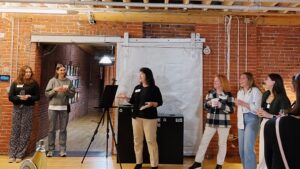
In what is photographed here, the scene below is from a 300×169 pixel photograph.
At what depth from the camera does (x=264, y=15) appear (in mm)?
6203

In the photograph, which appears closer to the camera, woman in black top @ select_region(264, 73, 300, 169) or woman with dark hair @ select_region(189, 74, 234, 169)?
woman in black top @ select_region(264, 73, 300, 169)

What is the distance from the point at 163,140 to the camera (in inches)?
215

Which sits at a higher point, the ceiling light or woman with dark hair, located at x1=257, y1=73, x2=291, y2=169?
the ceiling light

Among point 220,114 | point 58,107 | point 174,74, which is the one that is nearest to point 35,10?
point 58,107

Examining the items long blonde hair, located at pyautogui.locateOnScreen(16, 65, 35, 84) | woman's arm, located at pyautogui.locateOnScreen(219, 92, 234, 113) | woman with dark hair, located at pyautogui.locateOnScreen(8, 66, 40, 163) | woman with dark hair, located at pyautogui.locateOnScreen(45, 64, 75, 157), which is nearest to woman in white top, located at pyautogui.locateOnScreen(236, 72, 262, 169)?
woman's arm, located at pyautogui.locateOnScreen(219, 92, 234, 113)

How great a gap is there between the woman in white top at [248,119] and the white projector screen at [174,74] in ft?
5.03

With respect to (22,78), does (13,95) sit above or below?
below

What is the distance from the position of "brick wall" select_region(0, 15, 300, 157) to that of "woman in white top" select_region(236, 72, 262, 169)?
158 centimetres

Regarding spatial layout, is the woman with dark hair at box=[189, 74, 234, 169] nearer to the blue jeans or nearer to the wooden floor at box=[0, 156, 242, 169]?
the blue jeans

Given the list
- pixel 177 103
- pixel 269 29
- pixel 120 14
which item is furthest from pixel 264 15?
pixel 120 14

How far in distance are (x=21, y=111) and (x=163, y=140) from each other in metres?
2.57

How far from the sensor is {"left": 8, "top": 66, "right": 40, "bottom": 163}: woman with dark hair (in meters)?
5.53

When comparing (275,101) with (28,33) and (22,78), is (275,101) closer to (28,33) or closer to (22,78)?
(22,78)

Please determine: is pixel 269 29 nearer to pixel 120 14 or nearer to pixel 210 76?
pixel 210 76
